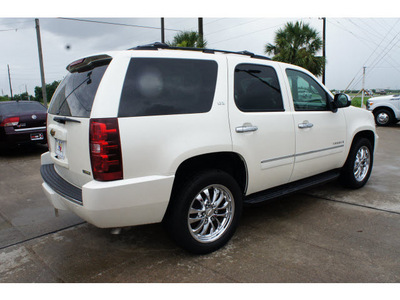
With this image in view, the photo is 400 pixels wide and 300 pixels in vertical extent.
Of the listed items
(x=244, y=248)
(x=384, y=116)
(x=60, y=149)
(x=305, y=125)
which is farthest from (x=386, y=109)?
(x=60, y=149)

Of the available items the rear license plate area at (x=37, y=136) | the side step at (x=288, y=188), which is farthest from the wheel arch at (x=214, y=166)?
the rear license plate area at (x=37, y=136)

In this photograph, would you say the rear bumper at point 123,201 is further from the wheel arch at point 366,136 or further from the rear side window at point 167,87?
the wheel arch at point 366,136

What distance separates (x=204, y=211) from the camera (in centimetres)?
297

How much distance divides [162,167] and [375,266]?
198 centimetres

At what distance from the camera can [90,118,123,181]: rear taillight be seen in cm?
240

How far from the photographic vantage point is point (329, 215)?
3953 millimetres

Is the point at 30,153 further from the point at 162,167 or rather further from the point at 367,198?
the point at 367,198

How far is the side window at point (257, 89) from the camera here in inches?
127

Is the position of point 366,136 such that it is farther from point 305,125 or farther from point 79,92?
point 79,92

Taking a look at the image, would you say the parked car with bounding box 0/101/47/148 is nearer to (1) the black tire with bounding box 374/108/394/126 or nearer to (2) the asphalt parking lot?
(2) the asphalt parking lot

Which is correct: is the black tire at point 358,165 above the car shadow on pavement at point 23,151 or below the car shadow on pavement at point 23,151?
above

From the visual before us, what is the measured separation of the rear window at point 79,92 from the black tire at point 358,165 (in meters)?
3.58

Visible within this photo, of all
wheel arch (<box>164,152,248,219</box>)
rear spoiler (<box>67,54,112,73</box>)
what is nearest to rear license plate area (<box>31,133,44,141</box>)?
rear spoiler (<box>67,54,112,73</box>)

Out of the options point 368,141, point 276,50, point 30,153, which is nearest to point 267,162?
point 368,141
